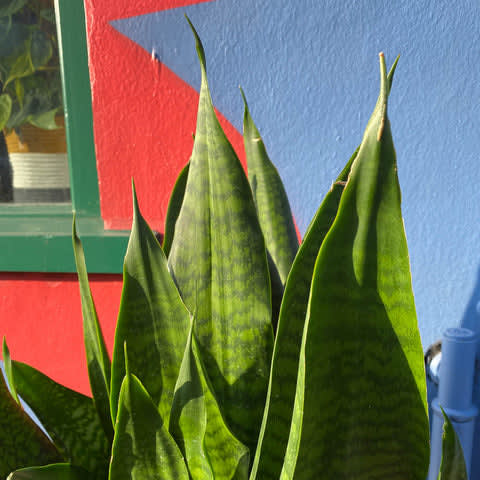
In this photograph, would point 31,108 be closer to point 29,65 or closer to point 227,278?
point 29,65

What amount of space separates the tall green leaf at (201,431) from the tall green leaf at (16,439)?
0.11 m

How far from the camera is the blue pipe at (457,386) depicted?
0.77m

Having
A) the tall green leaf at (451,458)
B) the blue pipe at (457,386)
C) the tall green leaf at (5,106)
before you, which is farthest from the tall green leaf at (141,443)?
the tall green leaf at (5,106)

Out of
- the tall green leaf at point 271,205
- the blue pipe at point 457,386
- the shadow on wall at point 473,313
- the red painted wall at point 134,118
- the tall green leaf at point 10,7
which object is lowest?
the blue pipe at point 457,386

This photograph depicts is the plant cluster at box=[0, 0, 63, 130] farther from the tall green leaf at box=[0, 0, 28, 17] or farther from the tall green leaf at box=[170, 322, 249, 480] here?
the tall green leaf at box=[170, 322, 249, 480]

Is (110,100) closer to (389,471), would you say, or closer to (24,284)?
(24,284)

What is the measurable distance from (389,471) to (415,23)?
2.35ft

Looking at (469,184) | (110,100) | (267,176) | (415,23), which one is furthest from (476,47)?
(110,100)

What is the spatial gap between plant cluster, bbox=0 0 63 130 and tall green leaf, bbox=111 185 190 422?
2.58 feet

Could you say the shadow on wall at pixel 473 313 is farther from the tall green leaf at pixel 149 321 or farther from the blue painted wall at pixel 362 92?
the tall green leaf at pixel 149 321

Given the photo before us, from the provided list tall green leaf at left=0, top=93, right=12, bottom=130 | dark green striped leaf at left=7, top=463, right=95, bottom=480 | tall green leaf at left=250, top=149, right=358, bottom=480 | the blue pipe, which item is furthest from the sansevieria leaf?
tall green leaf at left=0, top=93, right=12, bottom=130

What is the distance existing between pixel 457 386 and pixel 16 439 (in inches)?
26.3

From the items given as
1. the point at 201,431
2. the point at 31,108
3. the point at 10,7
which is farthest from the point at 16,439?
Result: the point at 10,7

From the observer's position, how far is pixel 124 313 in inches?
15.1
